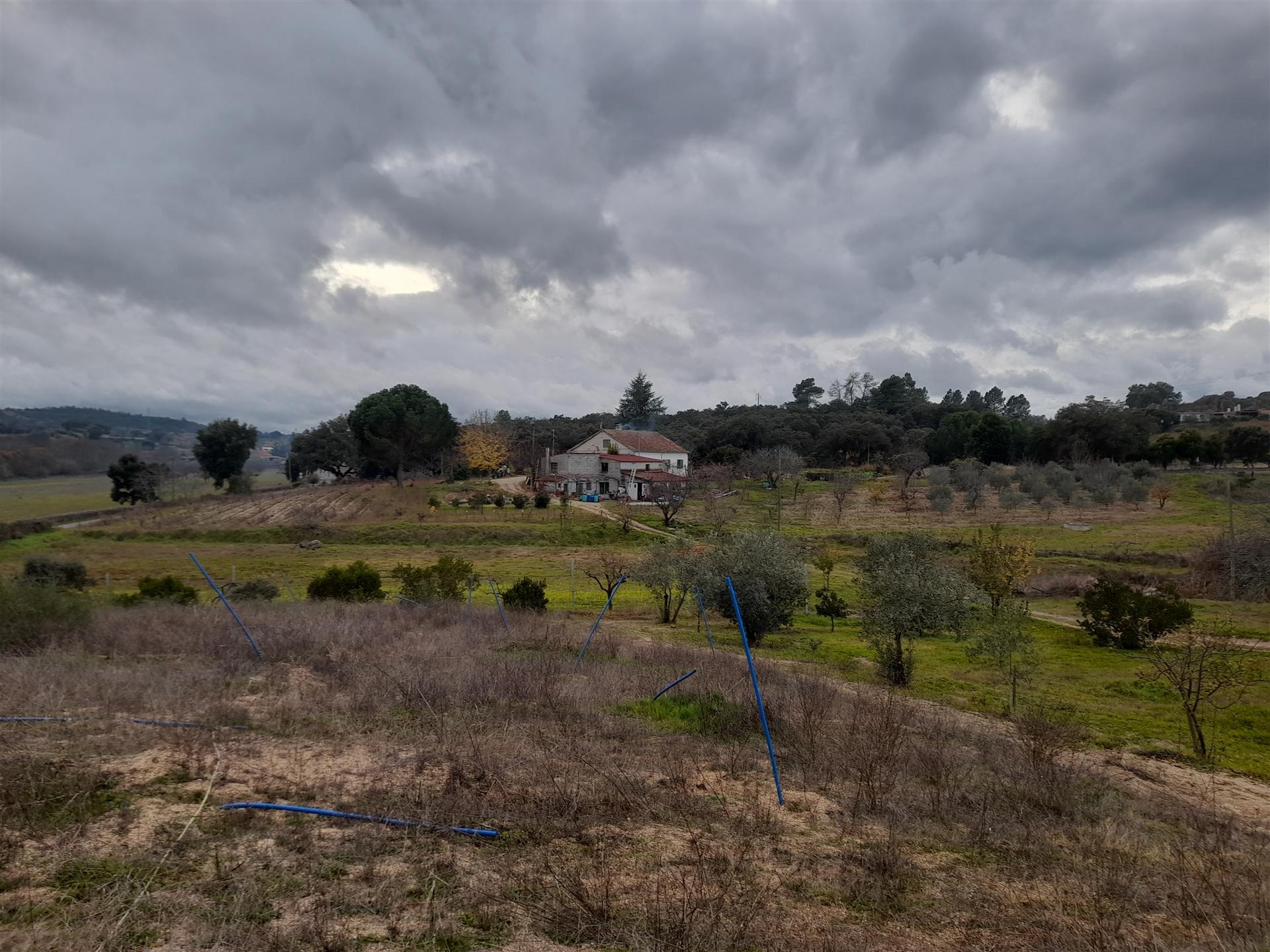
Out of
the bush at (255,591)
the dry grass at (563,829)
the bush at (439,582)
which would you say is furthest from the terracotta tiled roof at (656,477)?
the dry grass at (563,829)

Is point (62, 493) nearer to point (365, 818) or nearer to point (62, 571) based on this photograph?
point (62, 571)

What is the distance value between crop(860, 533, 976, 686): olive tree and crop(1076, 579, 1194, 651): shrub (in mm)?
7934

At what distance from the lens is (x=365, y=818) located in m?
6.11

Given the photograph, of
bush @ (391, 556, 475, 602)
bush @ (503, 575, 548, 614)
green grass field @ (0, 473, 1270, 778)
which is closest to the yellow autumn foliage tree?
green grass field @ (0, 473, 1270, 778)

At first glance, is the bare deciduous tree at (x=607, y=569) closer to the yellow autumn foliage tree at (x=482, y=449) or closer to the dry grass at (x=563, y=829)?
the dry grass at (x=563, y=829)

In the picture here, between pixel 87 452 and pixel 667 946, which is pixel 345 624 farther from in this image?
pixel 87 452

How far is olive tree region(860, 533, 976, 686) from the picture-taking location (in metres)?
15.7

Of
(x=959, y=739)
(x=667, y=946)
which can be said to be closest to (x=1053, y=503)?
(x=959, y=739)

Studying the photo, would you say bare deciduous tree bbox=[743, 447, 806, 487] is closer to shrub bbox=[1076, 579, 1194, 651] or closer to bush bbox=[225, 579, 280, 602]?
shrub bbox=[1076, 579, 1194, 651]

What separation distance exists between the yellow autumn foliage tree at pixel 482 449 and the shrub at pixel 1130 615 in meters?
65.9

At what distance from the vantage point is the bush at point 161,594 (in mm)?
22203

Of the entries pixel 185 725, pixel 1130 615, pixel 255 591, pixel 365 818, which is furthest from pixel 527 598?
pixel 1130 615

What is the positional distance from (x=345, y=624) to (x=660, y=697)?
866 centimetres

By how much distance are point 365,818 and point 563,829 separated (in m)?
1.88
